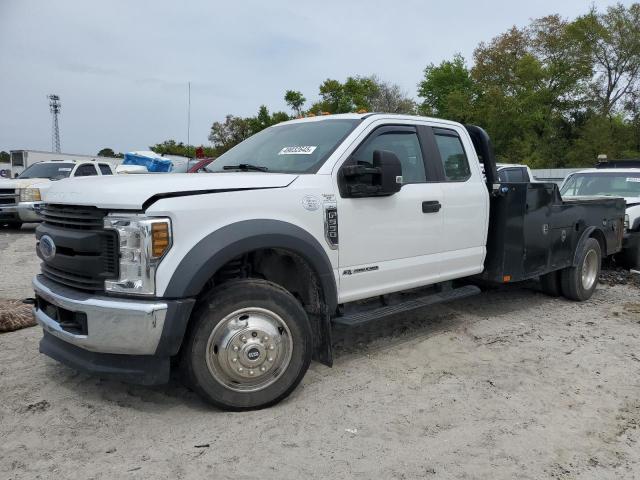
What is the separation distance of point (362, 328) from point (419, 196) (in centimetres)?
152

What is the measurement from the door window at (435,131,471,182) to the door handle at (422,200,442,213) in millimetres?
338

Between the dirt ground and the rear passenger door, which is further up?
the rear passenger door

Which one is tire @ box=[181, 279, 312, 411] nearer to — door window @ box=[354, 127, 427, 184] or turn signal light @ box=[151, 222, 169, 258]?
turn signal light @ box=[151, 222, 169, 258]

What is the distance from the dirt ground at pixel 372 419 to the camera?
280 cm

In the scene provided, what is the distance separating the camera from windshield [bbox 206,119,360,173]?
4043 millimetres

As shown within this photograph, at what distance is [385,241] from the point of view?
4176mm

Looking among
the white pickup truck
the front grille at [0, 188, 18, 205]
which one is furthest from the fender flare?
the front grille at [0, 188, 18, 205]

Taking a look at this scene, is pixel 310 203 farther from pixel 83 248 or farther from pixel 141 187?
pixel 83 248

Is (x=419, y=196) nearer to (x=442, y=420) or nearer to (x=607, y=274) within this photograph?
(x=442, y=420)

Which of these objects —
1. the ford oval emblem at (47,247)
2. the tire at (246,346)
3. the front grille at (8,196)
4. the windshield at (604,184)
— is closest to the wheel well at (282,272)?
the tire at (246,346)

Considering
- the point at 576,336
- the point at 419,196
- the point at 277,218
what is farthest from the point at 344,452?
the point at 576,336

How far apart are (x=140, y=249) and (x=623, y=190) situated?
8742 mm

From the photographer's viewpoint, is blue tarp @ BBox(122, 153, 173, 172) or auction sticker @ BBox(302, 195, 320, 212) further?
blue tarp @ BBox(122, 153, 173, 172)

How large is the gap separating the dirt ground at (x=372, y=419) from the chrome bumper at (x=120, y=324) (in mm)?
500
